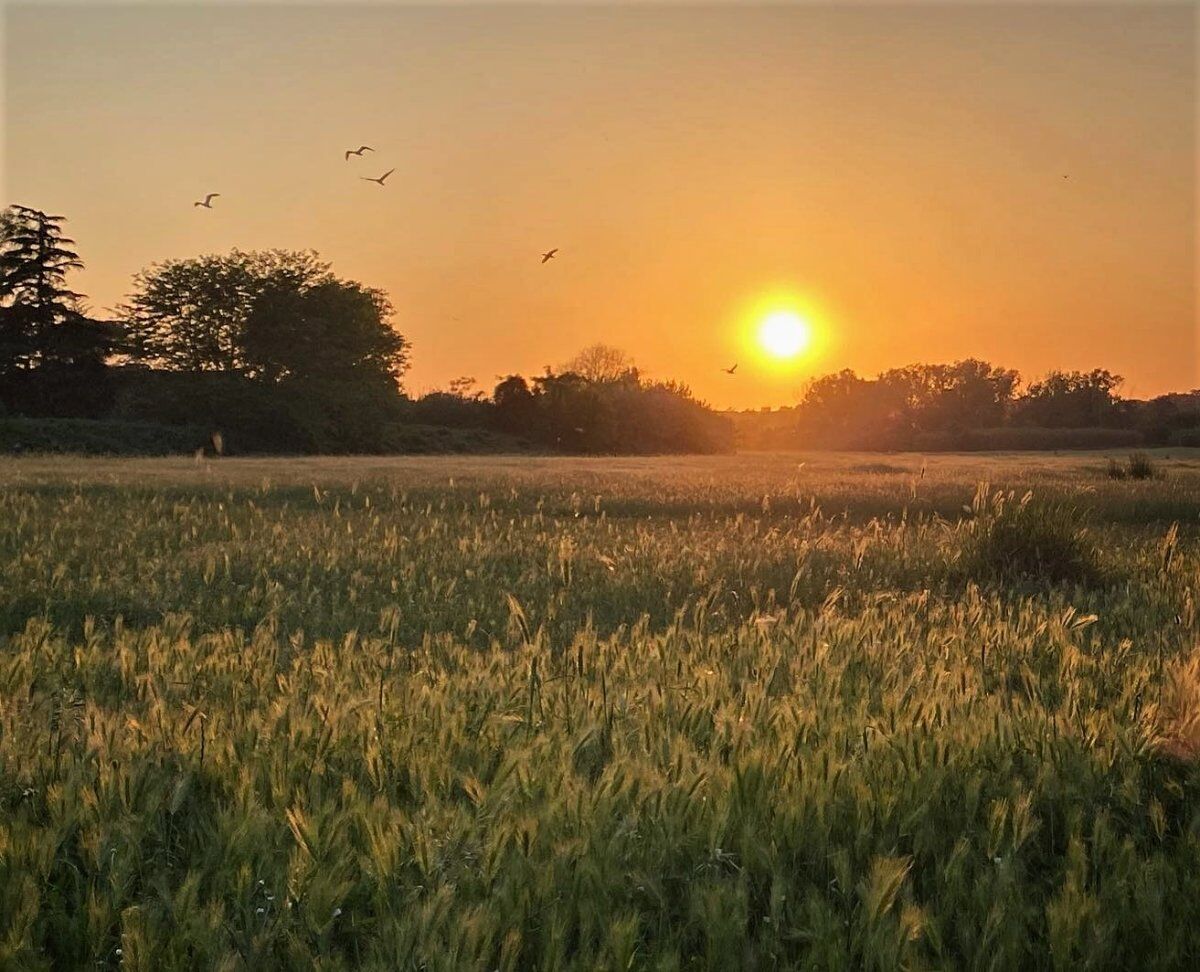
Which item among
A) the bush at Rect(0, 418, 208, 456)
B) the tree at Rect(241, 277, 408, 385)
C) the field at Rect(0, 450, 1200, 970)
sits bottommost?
the field at Rect(0, 450, 1200, 970)

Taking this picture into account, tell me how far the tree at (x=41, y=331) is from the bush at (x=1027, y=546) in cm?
4863

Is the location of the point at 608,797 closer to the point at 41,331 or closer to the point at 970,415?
the point at 41,331

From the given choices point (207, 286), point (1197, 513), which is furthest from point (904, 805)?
point (207, 286)

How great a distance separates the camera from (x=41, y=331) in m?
47.6

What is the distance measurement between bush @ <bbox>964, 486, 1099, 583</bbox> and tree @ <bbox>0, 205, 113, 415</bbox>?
160 ft

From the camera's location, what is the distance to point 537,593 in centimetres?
628

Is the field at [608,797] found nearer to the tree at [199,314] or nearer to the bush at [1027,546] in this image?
the bush at [1027,546]

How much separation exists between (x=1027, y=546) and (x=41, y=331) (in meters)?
49.6

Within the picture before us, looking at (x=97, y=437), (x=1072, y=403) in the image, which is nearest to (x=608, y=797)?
(x=97, y=437)

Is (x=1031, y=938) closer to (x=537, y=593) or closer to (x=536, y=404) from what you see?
(x=537, y=593)

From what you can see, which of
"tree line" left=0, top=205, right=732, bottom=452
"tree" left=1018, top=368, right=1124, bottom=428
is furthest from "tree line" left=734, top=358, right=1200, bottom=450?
"tree line" left=0, top=205, right=732, bottom=452

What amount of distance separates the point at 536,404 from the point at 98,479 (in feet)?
159

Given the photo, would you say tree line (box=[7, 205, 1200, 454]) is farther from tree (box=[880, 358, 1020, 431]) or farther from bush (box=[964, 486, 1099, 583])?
bush (box=[964, 486, 1099, 583])

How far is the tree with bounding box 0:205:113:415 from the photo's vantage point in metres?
47.5
